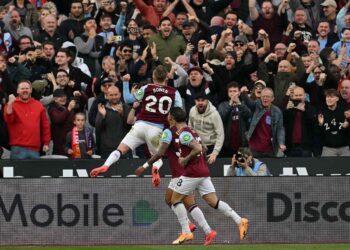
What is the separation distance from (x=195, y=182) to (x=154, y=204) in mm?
1823

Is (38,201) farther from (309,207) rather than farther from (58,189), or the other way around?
(309,207)

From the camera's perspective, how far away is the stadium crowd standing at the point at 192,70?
22219 mm

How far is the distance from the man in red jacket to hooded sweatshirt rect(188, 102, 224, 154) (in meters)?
2.69

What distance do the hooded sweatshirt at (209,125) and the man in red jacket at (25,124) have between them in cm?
269

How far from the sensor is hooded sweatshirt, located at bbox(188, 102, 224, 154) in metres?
21.7

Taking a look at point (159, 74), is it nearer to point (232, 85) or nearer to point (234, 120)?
point (232, 85)

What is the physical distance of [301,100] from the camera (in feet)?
73.9

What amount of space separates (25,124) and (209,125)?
3329mm

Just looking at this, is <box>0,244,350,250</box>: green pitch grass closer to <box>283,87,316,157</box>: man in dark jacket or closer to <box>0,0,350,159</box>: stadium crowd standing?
<box>0,0,350,159</box>: stadium crowd standing

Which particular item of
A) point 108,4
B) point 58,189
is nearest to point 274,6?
point 108,4

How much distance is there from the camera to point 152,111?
66.6ft

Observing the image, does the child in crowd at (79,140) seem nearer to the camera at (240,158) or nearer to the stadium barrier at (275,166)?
the stadium barrier at (275,166)

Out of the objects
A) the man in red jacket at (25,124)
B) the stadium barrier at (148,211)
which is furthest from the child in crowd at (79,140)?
the stadium barrier at (148,211)

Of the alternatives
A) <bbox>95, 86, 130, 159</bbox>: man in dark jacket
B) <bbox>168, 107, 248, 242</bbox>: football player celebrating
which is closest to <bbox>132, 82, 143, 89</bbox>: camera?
<bbox>95, 86, 130, 159</bbox>: man in dark jacket
